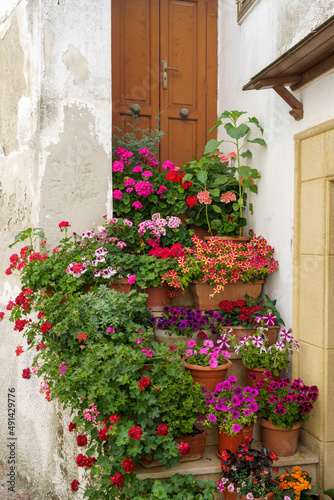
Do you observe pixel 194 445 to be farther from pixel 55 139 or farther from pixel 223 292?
pixel 55 139

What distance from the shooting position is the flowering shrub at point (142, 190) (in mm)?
4016

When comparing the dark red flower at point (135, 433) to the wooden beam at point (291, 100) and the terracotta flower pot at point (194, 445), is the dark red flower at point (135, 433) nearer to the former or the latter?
the terracotta flower pot at point (194, 445)

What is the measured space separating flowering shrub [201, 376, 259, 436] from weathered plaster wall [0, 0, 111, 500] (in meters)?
1.16

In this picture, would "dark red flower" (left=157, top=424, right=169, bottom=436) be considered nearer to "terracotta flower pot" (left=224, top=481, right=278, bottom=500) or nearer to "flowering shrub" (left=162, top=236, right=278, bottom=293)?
"terracotta flower pot" (left=224, top=481, right=278, bottom=500)

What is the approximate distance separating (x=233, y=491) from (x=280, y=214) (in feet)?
6.44

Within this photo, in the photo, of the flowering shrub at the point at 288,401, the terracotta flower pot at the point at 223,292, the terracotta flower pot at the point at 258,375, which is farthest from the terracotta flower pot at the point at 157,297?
the flowering shrub at the point at 288,401

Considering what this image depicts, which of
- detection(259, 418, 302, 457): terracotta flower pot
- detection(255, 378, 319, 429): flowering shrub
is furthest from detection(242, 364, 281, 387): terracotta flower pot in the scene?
detection(259, 418, 302, 457): terracotta flower pot

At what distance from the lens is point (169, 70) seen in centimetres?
488

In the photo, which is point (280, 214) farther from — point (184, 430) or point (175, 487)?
point (175, 487)

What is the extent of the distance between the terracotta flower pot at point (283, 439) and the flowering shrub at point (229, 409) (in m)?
0.21

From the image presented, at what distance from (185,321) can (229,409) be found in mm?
804

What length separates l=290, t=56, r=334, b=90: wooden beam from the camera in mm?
2690

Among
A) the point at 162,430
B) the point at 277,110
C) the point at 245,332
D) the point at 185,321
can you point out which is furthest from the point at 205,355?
the point at 277,110

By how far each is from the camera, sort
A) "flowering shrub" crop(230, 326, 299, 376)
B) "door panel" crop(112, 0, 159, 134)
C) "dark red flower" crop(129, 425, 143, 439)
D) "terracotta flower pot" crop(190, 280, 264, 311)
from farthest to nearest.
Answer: "door panel" crop(112, 0, 159, 134) → "terracotta flower pot" crop(190, 280, 264, 311) → "flowering shrub" crop(230, 326, 299, 376) → "dark red flower" crop(129, 425, 143, 439)
